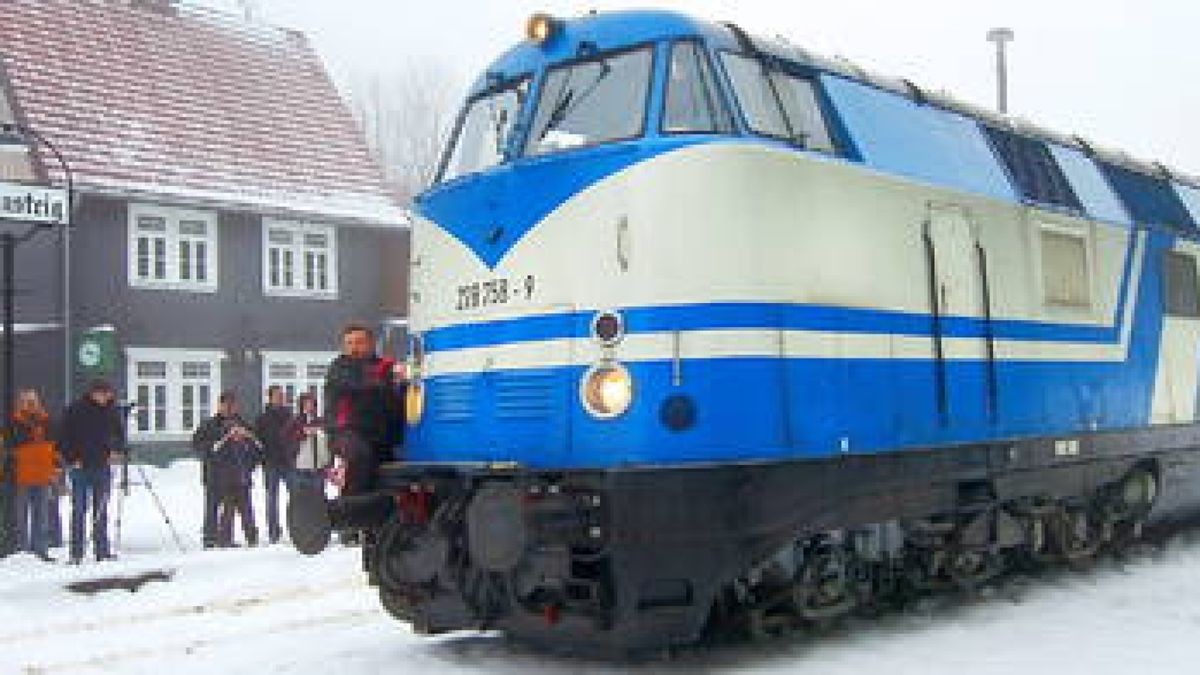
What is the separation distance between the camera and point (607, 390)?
692 cm

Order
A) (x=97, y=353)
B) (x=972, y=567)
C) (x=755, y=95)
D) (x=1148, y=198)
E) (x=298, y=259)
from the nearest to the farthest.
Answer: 1. (x=755, y=95)
2. (x=972, y=567)
3. (x=1148, y=198)
4. (x=97, y=353)
5. (x=298, y=259)

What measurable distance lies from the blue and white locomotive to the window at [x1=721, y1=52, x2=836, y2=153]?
2cm

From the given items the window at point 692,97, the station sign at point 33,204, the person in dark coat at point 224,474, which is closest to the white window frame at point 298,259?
the person in dark coat at point 224,474

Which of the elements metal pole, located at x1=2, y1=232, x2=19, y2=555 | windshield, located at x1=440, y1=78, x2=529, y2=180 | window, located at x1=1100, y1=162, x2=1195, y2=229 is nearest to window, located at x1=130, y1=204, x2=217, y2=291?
metal pole, located at x1=2, y1=232, x2=19, y2=555

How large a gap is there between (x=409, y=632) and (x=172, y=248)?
61.8 ft

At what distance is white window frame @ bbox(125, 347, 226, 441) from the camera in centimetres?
2505

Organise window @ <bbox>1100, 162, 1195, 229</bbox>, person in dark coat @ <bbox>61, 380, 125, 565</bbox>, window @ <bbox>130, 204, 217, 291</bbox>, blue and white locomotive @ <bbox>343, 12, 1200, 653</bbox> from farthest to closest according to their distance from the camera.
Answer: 1. window @ <bbox>130, 204, 217, 291</bbox>
2. person in dark coat @ <bbox>61, 380, 125, 565</bbox>
3. window @ <bbox>1100, 162, 1195, 229</bbox>
4. blue and white locomotive @ <bbox>343, 12, 1200, 653</bbox>

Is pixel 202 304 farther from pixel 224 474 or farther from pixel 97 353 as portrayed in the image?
pixel 224 474

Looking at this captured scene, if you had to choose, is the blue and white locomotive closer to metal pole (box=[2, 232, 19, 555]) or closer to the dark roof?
metal pole (box=[2, 232, 19, 555])

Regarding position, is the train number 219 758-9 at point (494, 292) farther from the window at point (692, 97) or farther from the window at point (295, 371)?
the window at point (295, 371)

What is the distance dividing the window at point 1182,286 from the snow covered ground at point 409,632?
79.9 inches

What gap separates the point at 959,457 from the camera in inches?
331

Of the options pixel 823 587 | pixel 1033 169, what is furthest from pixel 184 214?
pixel 823 587

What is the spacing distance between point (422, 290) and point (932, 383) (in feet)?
9.94
